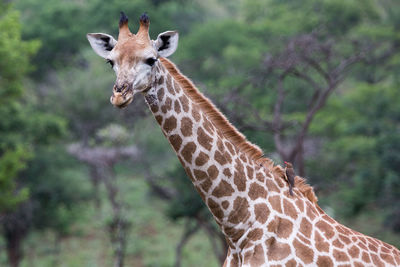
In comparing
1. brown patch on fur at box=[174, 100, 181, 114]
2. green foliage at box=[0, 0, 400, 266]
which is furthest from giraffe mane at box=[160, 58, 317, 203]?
green foliage at box=[0, 0, 400, 266]

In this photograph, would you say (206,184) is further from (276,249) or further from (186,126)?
(276,249)

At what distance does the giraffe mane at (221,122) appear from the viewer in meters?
4.68

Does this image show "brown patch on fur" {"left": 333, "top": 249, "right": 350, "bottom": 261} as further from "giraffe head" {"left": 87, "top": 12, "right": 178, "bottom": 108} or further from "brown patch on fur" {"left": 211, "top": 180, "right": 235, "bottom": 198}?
"giraffe head" {"left": 87, "top": 12, "right": 178, "bottom": 108}

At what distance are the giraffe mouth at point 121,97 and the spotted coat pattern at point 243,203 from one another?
0.39 metres

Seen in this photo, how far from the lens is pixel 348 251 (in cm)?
454

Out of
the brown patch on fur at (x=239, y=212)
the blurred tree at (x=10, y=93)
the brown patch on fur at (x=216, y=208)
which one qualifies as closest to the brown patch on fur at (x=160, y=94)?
the brown patch on fur at (x=216, y=208)

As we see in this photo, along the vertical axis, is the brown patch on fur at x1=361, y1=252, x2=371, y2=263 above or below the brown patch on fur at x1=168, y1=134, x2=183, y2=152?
below

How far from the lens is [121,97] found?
3869 mm

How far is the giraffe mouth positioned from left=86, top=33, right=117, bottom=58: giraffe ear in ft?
2.61

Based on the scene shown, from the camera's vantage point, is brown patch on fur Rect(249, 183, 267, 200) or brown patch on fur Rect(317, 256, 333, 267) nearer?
brown patch on fur Rect(317, 256, 333, 267)

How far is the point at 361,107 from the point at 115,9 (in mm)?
12805

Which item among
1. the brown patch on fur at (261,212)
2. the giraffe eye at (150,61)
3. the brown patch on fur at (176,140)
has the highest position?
the giraffe eye at (150,61)

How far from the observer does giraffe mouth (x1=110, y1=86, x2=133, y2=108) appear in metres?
3.83

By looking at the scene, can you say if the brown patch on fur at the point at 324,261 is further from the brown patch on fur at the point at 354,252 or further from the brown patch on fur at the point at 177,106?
the brown patch on fur at the point at 177,106
